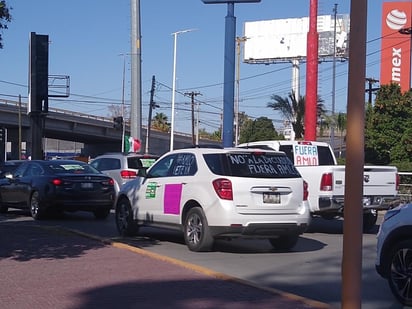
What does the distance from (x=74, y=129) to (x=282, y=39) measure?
26347 mm

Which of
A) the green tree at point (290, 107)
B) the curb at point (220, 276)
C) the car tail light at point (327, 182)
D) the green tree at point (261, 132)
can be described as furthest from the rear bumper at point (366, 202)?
the green tree at point (261, 132)

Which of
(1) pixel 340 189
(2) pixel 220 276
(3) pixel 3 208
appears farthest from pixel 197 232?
(3) pixel 3 208

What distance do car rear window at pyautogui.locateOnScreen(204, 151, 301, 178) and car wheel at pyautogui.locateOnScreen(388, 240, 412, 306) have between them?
3.85m

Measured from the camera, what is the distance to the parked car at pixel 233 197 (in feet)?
37.2

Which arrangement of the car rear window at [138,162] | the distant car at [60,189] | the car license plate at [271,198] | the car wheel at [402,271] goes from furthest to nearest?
the car rear window at [138,162] < the distant car at [60,189] < the car license plate at [271,198] < the car wheel at [402,271]

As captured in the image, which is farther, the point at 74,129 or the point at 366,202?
the point at 74,129

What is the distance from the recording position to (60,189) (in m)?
17.2

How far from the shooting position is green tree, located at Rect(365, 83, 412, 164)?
29.8 metres

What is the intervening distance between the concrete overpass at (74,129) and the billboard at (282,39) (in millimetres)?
11916

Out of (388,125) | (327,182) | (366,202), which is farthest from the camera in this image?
(388,125)

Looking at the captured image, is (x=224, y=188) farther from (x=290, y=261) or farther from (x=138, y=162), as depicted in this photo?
(x=138, y=162)

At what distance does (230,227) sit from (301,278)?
196 cm

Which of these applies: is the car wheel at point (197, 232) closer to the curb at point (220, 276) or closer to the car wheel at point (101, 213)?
the curb at point (220, 276)

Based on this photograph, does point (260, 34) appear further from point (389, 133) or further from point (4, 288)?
point (4, 288)
